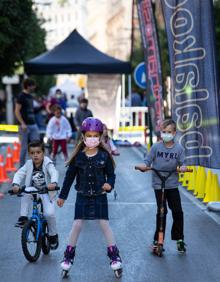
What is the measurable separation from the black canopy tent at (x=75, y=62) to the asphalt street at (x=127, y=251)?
468 inches

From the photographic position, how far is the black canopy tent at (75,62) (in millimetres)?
26355

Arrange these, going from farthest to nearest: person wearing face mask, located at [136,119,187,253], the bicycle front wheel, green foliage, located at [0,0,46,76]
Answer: green foliage, located at [0,0,46,76] → person wearing face mask, located at [136,119,187,253] → the bicycle front wheel

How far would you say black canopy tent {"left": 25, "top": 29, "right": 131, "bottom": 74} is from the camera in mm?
26355

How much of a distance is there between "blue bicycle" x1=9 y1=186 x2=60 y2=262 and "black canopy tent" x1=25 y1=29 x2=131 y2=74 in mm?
16777

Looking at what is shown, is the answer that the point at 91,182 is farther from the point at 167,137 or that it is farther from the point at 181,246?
the point at 181,246

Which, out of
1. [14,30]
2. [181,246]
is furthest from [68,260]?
[14,30]

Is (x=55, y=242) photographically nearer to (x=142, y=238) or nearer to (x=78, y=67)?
(x=142, y=238)

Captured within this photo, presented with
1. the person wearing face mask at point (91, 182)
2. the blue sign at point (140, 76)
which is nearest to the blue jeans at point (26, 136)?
the blue sign at point (140, 76)

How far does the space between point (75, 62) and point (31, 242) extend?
58.7ft

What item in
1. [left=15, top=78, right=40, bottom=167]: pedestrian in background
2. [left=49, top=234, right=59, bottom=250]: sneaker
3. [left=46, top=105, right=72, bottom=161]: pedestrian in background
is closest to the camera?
[left=49, top=234, right=59, bottom=250]: sneaker

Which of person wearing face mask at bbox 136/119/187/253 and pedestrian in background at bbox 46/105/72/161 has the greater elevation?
pedestrian in background at bbox 46/105/72/161

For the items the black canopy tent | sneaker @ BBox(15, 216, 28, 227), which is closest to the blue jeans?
the black canopy tent

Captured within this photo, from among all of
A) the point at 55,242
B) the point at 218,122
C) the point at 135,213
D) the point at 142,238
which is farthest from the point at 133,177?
the point at 55,242

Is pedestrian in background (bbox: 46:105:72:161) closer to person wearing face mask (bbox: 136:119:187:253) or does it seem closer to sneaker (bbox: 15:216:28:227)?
person wearing face mask (bbox: 136:119:187:253)
